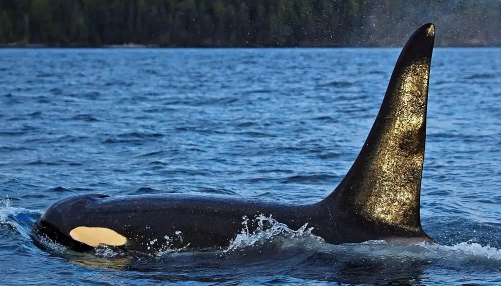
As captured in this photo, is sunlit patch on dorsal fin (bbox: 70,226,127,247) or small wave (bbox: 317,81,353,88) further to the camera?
small wave (bbox: 317,81,353,88)

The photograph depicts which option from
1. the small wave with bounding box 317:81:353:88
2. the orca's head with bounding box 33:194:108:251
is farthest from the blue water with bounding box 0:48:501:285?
the small wave with bounding box 317:81:353:88

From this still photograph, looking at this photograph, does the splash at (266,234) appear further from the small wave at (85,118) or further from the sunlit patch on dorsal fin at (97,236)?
the small wave at (85,118)

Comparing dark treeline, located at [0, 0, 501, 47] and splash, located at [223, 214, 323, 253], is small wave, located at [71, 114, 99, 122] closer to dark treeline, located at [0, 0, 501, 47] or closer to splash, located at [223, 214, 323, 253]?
splash, located at [223, 214, 323, 253]

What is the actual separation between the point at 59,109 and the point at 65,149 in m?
11.3

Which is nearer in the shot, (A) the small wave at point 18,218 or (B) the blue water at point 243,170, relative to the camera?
(B) the blue water at point 243,170

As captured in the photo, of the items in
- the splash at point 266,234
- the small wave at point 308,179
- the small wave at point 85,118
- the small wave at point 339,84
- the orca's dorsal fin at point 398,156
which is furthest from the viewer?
the small wave at point 339,84

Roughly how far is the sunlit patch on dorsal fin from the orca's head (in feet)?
0.14

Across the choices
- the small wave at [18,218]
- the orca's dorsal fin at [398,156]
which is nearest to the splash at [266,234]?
the orca's dorsal fin at [398,156]

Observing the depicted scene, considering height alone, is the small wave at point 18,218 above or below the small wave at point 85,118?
below

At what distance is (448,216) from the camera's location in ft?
38.5

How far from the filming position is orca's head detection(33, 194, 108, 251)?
31.1 feet

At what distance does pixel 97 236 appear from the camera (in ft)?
30.7

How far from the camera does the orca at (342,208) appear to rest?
8.60m

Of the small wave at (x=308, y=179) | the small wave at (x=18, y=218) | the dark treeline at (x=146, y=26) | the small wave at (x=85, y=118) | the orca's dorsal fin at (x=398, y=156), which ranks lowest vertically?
the small wave at (x=18, y=218)
